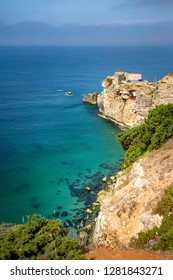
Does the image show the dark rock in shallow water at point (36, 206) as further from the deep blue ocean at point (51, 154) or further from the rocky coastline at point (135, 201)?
the rocky coastline at point (135, 201)

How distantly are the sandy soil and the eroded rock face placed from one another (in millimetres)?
2868

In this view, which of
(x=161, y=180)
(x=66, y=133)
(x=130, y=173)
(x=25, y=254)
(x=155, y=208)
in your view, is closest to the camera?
(x=25, y=254)

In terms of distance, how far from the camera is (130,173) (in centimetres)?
2739

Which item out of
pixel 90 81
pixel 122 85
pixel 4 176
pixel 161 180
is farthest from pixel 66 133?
pixel 90 81

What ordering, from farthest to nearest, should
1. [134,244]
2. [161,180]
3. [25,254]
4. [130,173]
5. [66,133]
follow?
[66,133] < [130,173] < [161,180] < [134,244] < [25,254]

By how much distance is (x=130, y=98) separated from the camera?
62.0m

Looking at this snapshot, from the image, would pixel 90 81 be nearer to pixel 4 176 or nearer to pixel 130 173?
pixel 4 176

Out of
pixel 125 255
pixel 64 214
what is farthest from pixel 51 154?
pixel 125 255

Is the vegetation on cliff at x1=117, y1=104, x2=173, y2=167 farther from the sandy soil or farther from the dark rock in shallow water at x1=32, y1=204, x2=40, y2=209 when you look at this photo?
the sandy soil

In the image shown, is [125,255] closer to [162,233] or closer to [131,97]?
[162,233]

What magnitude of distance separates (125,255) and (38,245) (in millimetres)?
4792

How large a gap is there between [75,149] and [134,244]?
32353mm

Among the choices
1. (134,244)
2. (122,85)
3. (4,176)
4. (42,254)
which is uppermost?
(122,85)

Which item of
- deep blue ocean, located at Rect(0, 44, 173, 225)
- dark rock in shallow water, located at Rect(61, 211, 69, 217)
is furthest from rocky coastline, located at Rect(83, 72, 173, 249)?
deep blue ocean, located at Rect(0, 44, 173, 225)
